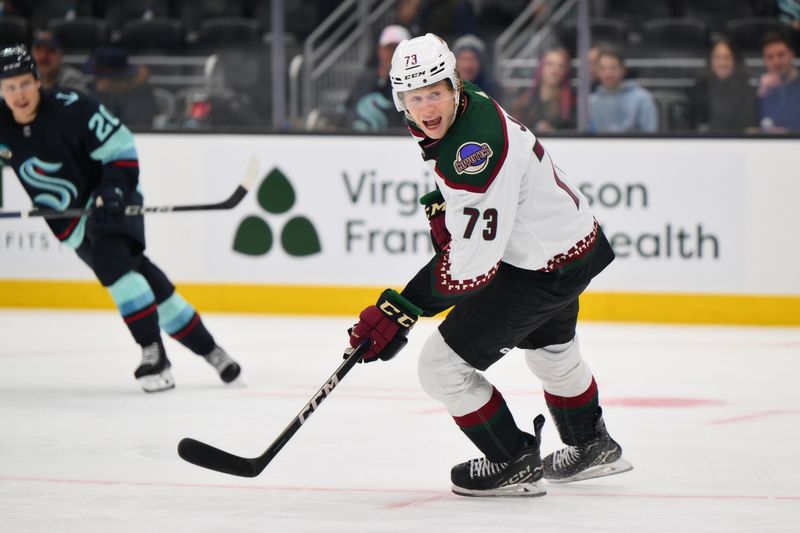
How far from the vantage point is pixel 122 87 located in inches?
281

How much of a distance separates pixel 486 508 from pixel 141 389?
2028 millimetres

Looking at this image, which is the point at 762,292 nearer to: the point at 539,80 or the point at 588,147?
the point at 588,147

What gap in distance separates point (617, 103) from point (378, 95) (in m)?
1.18

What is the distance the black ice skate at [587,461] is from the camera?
3.21 meters

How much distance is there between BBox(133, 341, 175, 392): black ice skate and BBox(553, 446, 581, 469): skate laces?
1786 millimetres

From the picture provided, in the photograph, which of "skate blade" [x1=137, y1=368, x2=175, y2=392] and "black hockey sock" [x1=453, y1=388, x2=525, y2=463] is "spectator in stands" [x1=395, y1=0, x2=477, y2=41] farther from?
"black hockey sock" [x1=453, y1=388, x2=525, y2=463]

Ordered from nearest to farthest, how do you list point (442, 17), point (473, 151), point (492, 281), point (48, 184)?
point (473, 151) → point (492, 281) → point (48, 184) → point (442, 17)

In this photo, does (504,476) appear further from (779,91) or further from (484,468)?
(779,91)

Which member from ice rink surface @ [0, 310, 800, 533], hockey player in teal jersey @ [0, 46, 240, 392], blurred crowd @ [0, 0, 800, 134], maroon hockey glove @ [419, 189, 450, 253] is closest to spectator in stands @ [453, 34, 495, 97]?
blurred crowd @ [0, 0, 800, 134]

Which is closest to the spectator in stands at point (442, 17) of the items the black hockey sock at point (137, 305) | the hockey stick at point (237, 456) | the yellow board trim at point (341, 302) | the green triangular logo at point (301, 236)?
the green triangular logo at point (301, 236)

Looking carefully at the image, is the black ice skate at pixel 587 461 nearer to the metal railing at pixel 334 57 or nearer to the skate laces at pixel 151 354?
the skate laces at pixel 151 354

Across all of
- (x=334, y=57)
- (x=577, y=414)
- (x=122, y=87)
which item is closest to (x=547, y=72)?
(x=334, y=57)

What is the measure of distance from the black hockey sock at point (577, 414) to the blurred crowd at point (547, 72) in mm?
3376

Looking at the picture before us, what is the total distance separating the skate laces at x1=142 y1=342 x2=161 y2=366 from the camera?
460cm
